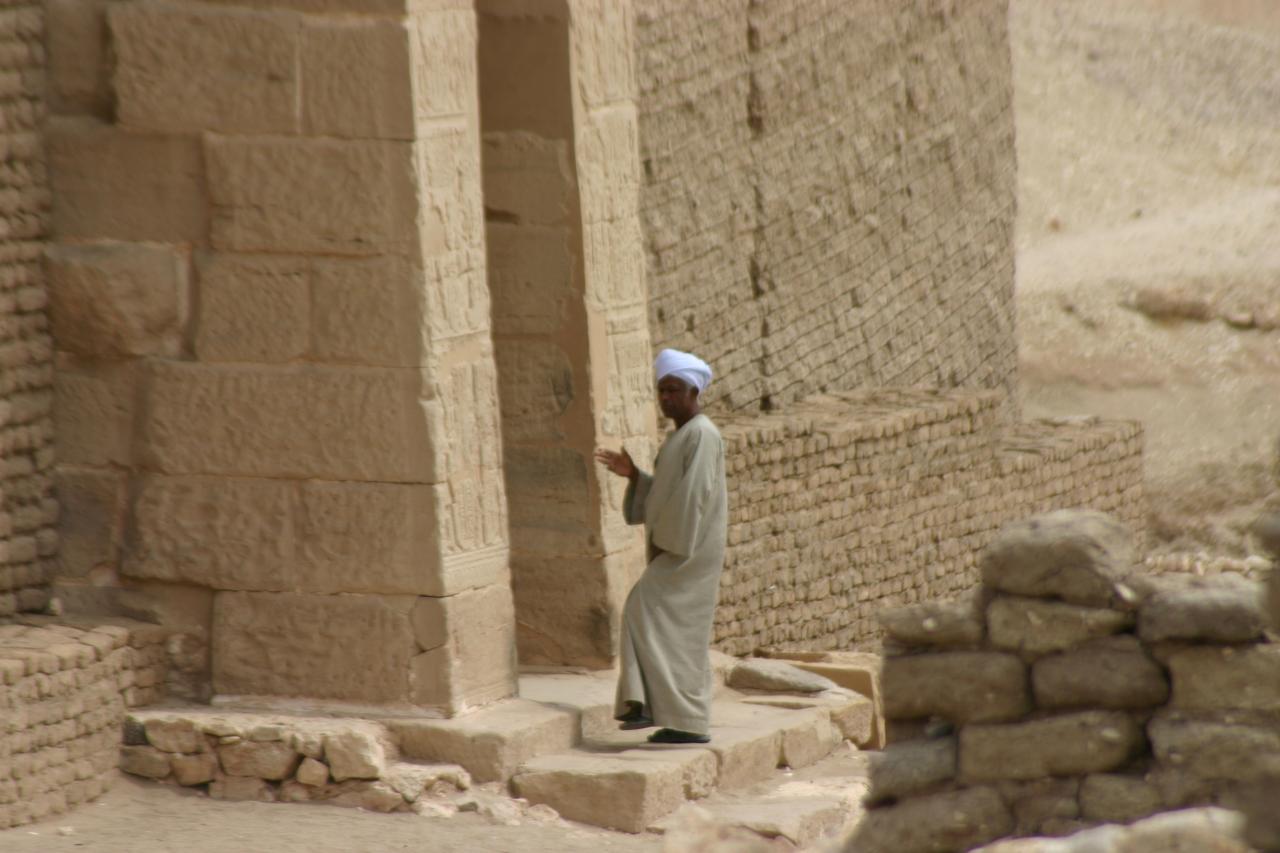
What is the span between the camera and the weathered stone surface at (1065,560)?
4.86 m

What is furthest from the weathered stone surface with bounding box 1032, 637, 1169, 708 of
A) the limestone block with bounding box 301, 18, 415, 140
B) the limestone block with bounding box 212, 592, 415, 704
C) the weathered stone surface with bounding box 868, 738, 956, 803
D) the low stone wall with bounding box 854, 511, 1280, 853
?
the limestone block with bounding box 301, 18, 415, 140

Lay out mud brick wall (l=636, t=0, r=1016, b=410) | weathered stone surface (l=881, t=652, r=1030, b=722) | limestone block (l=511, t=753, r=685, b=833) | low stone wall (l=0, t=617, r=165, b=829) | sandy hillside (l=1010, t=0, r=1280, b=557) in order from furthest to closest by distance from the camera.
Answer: sandy hillside (l=1010, t=0, r=1280, b=557) < mud brick wall (l=636, t=0, r=1016, b=410) < limestone block (l=511, t=753, r=685, b=833) < low stone wall (l=0, t=617, r=165, b=829) < weathered stone surface (l=881, t=652, r=1030, b=722)

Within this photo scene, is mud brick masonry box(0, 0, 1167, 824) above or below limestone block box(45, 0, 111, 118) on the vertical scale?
below

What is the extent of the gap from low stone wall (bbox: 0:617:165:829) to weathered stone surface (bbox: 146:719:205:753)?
0.12 meters

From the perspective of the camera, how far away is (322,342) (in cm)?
693

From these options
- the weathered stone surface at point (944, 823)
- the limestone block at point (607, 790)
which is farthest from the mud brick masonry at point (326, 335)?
the weathered stone surface at point (944, 823)

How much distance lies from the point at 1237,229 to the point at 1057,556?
16.2 meters

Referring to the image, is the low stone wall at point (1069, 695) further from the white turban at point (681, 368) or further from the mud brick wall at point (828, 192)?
the mud brick wall at point (828, 192)

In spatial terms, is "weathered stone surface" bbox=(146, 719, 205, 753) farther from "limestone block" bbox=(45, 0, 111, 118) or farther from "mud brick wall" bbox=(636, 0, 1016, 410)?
Answer: "mud brick wall" bbox=(636, 0, 1016, 410)

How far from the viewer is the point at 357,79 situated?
6.78 metres

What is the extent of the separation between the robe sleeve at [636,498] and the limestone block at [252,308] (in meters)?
1.27

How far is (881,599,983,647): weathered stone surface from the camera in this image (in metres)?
5.02

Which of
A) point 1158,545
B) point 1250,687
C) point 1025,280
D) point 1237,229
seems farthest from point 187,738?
point 1237,229

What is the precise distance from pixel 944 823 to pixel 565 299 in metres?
3.37
